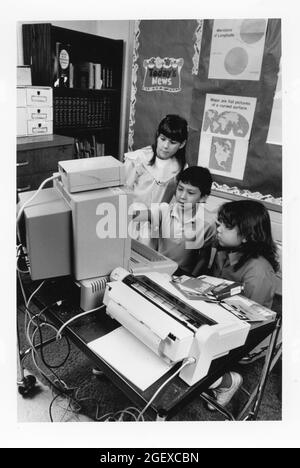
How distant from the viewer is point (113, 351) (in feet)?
2.86

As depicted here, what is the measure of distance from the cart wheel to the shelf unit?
1794 millimetres

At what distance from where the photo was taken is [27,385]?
1422mm

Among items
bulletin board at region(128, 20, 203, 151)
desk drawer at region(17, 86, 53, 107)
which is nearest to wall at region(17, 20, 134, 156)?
bulletin board at region(128, 20, 203, 151)

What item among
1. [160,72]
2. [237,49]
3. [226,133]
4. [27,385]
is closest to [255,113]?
[226,133]

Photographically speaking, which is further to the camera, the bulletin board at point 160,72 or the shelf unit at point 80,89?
the shelf unit at point 80,89

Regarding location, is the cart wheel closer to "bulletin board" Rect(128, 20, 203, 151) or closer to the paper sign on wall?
the paper sign on wall

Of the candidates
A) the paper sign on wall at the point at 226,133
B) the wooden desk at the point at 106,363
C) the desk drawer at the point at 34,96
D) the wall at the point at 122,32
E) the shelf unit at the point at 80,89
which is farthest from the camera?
the wall at the point at 122,32

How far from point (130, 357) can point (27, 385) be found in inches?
32.1

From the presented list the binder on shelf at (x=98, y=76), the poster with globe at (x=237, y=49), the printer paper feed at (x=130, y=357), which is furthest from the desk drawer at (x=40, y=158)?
the printer paper feed at (x=130, y=357)

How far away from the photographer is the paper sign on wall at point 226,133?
78.4 inches

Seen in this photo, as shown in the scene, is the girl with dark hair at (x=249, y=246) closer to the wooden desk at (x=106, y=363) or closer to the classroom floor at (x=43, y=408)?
the wooden desk at (x=106, y=363)
